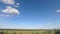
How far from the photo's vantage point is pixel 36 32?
19.7m

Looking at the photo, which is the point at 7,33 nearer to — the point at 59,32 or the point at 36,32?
the point at 36,32

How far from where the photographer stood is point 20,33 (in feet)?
62.5

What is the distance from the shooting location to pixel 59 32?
16.9 metres

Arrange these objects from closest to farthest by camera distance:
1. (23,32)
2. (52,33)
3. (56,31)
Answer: (56,31) < (52,33) < (23,32)

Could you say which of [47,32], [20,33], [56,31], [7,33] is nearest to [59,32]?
[56,31]

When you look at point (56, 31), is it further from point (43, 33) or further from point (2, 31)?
point (2, 31)

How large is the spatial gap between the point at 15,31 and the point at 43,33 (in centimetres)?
379

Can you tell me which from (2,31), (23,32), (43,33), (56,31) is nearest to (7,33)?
(2,31)

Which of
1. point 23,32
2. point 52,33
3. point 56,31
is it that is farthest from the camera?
point 23,32

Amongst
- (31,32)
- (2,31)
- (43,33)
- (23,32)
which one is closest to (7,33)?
(2,31)

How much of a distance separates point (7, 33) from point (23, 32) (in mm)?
2099

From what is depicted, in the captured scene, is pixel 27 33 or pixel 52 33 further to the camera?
pixel 27 33

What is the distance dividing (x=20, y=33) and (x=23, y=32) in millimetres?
440

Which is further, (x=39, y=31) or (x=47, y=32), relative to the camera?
(x=39, y=31)
